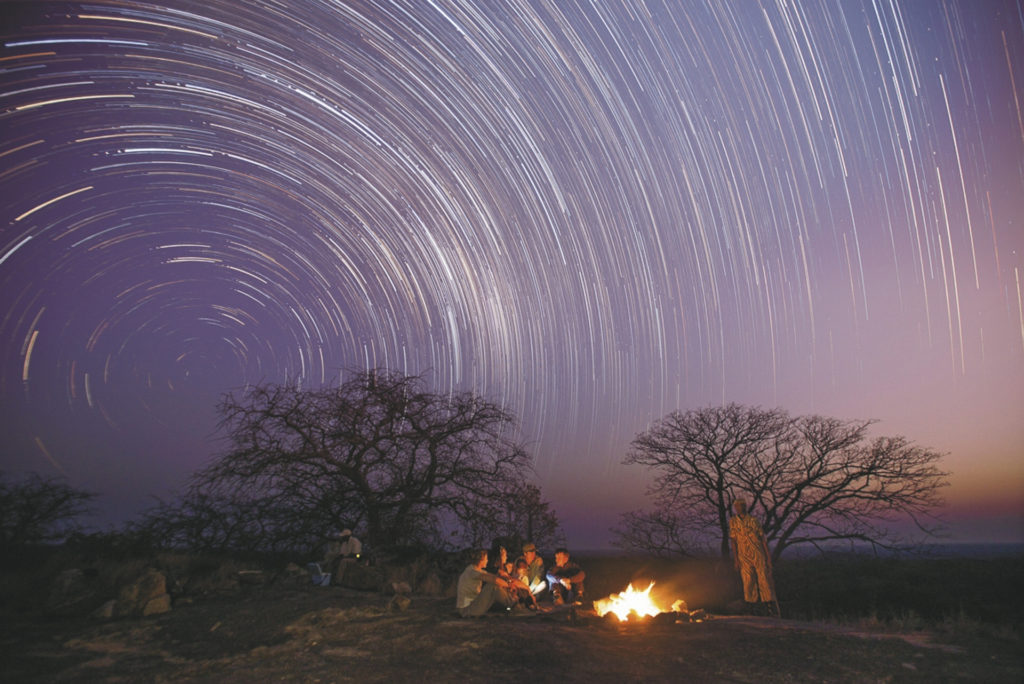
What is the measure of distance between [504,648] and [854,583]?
2565 centimetres

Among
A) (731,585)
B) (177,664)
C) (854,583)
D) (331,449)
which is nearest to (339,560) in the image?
(331,449)

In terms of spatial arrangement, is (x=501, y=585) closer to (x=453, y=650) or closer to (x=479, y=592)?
(x=479, y=592)

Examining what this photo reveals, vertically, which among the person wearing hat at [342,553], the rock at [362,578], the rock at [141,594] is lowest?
the rock at [141,594]

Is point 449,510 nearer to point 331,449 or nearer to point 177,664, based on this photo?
point 331,449

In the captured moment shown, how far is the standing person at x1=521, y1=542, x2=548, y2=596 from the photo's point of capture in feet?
40.6

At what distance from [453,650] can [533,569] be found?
15.8 feet

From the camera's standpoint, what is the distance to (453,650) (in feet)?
26.7

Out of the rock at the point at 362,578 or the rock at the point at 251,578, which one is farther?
the rock at the point at 362,578

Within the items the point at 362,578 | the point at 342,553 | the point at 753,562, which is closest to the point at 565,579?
the point at 753,562

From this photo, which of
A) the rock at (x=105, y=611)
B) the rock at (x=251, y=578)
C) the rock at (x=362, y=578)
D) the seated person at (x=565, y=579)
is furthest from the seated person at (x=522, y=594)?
the rock at (x=105, y=611)

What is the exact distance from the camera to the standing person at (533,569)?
12.4 meters

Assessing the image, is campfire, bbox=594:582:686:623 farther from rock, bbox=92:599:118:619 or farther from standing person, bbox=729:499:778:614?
rock, bbox=92:599:118:619

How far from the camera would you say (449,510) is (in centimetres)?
1828

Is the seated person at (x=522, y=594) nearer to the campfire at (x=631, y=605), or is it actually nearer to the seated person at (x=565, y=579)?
the campfire at (x=631, y=605)
